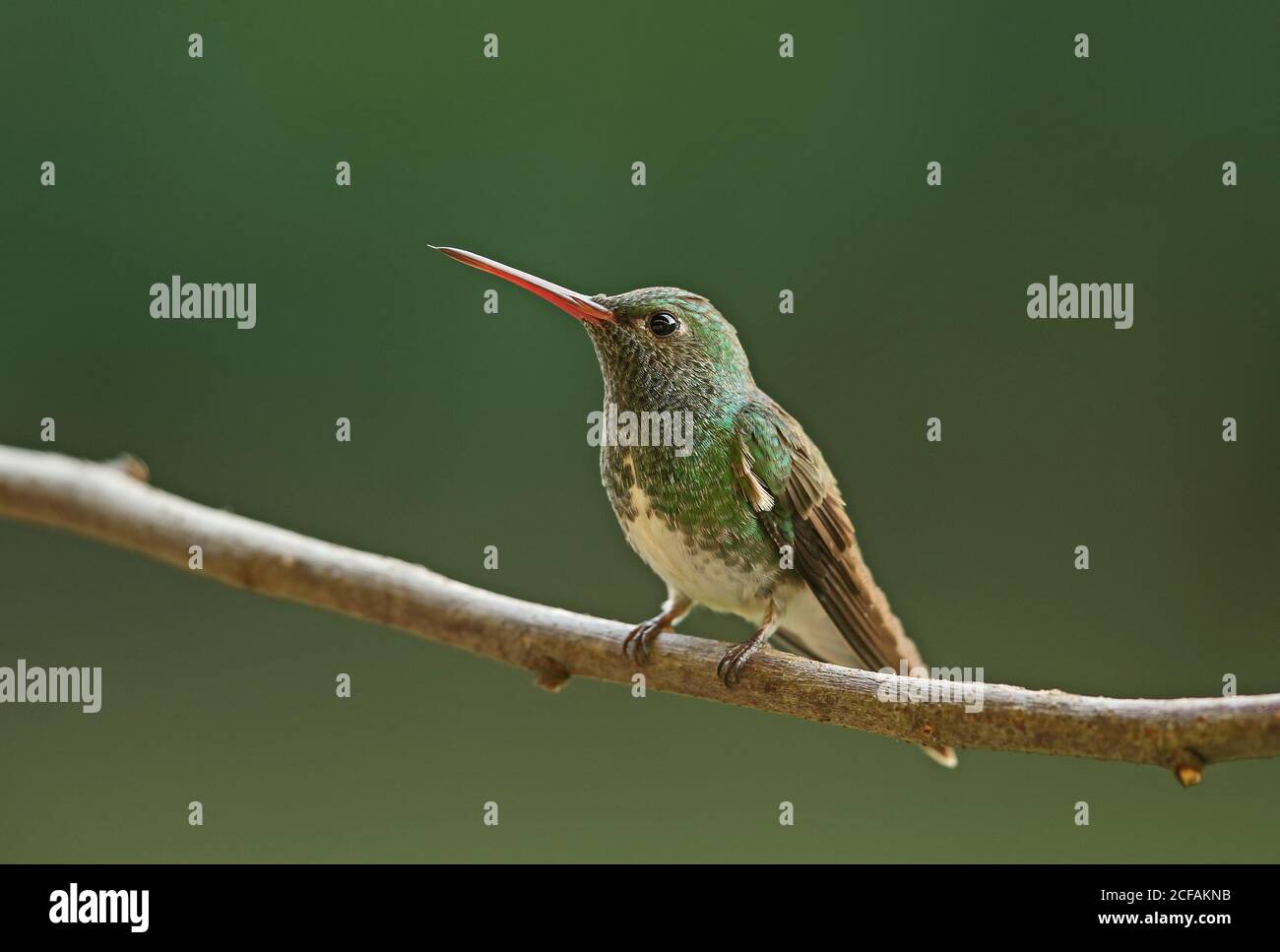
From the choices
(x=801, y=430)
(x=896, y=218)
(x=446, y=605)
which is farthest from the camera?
(x=896, y=218)

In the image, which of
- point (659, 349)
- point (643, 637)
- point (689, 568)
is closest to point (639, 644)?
point (643, 637)

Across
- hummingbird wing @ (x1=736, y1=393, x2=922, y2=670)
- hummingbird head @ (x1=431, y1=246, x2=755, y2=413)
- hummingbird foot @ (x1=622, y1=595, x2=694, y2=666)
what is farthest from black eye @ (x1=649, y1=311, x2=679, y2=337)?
hummingbird foot @ (x1=622, y1=595, x2=694, y2=666)

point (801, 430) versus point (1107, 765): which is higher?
point (801, 430)

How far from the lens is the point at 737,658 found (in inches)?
76.3

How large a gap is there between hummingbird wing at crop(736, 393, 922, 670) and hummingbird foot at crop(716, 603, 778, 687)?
0.23 meters

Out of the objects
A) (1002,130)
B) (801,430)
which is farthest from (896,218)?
(801,430)

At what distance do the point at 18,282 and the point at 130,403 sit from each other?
547mm

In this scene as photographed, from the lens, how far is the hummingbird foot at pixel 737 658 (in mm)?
1910

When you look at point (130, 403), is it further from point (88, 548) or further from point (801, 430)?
point (801, 430)

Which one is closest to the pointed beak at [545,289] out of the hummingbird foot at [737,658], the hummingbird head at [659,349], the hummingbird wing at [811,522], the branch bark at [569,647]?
the hummingbird head at [659,349]

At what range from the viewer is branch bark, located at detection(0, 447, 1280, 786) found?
4.76 feet

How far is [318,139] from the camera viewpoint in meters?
3.85

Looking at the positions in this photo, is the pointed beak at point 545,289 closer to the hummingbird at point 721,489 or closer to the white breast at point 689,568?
the hummingbird at point 721,489

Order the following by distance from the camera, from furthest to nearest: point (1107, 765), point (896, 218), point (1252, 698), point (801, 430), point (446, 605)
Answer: point (896, 218), point (1107, 765), point (801, 430), point (446, 605), point (1252, 698)
